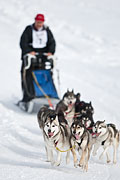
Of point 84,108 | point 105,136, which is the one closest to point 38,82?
point 84,108

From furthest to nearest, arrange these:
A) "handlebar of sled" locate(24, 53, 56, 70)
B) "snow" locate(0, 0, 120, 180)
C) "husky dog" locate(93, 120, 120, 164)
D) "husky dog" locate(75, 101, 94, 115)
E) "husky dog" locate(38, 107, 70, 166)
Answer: "handlebar of sled" locate(24, 53, 56, 70) → "husky dog" locate(75, 101, 94, 115) → "husky dog" locate(93, 120, 120, 164) → "snow" locate(0, 0, 120, 180) → "husky dog" locate(38, 107, 70, 166)

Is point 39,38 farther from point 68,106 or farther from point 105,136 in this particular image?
point 105,136

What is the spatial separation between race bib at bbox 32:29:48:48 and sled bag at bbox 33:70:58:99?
505 millimetres

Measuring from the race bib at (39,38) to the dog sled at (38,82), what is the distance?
25cm

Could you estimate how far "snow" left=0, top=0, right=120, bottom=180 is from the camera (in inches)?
170

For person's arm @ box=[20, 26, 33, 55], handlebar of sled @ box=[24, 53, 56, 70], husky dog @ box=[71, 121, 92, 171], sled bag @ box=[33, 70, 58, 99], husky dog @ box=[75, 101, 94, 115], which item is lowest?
husky dog @ box=[71, 121, 92, 171]

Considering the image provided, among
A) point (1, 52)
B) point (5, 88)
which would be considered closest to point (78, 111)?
point (5, 88)

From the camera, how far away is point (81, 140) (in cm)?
414

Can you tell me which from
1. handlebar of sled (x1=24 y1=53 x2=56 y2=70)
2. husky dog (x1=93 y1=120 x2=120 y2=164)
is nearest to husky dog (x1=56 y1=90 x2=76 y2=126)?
handlebar of sled (x1=24 y1=53 x2=56 y2=70)

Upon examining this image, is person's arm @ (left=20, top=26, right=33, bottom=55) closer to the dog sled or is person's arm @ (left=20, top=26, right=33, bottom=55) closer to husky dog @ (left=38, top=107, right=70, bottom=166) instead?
the dog sled

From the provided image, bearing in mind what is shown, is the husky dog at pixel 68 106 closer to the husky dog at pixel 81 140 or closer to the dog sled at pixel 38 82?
the dog sled at pixel 38 82

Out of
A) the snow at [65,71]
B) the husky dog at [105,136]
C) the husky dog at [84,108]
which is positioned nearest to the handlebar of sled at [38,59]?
the snow at [65,71]

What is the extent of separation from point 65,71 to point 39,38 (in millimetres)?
4132

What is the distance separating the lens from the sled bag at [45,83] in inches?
285
